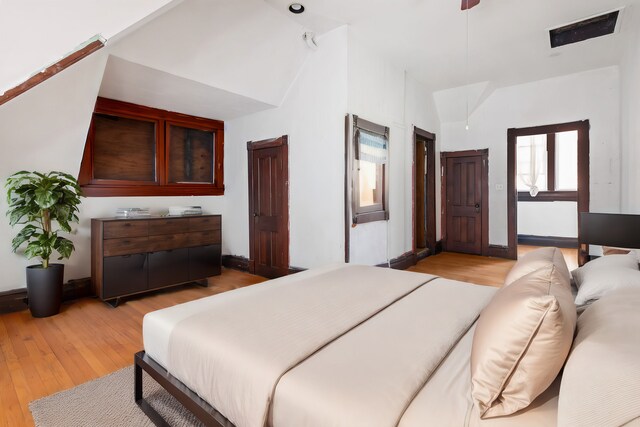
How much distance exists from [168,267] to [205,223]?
0.72 m

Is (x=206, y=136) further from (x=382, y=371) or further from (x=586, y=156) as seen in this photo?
(x=586, y=156)

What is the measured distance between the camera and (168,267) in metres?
3.90

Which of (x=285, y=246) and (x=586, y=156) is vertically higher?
(x=586, y=156)

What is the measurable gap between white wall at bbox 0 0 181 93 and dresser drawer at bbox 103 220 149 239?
1517 millimetres

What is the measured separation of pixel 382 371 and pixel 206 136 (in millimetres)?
4879

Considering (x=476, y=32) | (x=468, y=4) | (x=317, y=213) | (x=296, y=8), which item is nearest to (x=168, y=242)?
(x=317, y=213)

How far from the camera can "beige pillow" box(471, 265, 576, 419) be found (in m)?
0.85

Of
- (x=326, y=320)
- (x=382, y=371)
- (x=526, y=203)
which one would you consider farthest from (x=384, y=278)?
(x=526, y=203)

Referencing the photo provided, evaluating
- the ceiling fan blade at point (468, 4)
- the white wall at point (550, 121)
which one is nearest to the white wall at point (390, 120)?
the white wall at point (550, 121)

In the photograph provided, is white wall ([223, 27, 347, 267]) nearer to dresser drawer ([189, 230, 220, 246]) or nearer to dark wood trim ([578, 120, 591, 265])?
dresser drawer ([189, 230, 220, 246])

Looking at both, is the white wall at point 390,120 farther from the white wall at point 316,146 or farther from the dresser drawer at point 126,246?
the dresser drawer at point 126,246

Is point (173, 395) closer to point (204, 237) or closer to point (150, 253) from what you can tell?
point (150, 253)

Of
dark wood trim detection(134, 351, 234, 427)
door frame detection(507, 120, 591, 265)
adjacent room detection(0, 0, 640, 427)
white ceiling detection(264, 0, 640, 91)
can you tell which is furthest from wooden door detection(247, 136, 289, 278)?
door frame detection(507, 120, 591, 265)

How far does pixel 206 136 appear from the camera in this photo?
5.13m
